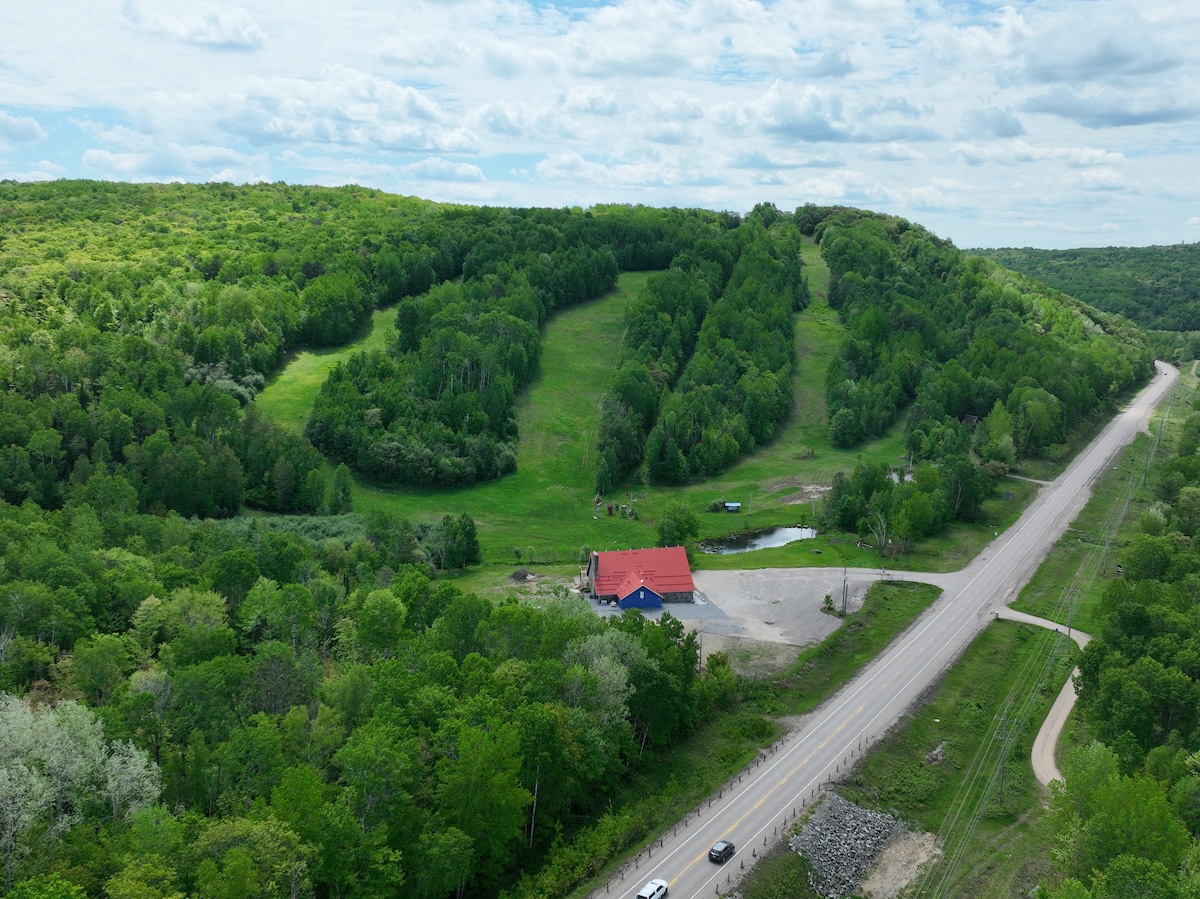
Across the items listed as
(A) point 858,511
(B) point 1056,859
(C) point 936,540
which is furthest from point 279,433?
(B) point 1056,859

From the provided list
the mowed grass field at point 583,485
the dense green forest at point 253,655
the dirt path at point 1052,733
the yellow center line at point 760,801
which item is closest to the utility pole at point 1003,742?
the dirt path at point 1052,733

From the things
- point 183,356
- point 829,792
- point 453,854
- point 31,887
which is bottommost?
point 829,792

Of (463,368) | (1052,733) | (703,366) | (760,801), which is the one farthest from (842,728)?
(703,366)

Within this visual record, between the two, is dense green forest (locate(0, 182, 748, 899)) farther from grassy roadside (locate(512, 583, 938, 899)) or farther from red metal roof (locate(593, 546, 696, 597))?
red metal roof (locate(593, 546, 696, 597))

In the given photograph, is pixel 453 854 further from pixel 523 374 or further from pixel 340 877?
pixel 523 374

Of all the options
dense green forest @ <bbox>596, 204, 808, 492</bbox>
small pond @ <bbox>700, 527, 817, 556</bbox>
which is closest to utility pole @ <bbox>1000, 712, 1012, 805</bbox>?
small pond @ <bbox>700, 527, 817, 556</bbox>

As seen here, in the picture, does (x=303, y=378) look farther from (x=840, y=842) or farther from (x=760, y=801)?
(x=840, y=842)

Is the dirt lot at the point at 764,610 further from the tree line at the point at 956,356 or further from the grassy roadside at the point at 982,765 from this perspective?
the tree line at the point at 956,356
